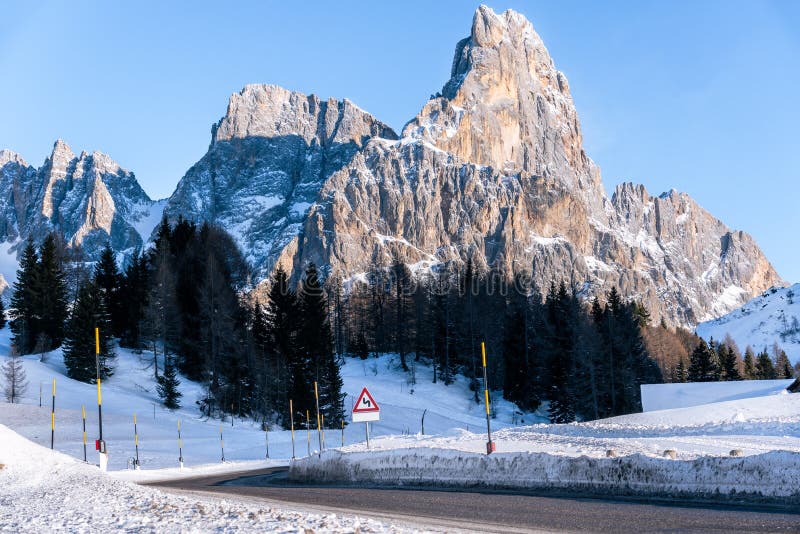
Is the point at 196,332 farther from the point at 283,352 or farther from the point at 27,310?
the point at 27,310

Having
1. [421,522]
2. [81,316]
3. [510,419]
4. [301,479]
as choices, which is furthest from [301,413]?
[421,522]

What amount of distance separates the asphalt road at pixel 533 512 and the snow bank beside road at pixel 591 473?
3.79 ft

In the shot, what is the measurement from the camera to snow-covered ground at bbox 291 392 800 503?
1098 cm

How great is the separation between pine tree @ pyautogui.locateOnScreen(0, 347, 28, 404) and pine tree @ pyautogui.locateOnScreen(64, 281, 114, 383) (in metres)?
4.65

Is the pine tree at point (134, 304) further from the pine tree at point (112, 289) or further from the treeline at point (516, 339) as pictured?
the treeline at point (516, 339)

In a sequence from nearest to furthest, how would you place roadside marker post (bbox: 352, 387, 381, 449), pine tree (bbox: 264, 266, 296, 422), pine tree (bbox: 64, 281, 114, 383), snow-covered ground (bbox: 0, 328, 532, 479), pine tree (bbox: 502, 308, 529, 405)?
1. roadside marker post (bbox: 352, 387, 381, 449)
2. snow-covered ground (bbox: 0, 328, 532, 479)
3. pine tree (bbox: 64, 281, 114, 383)
4. pine tree (bbox: 264, 266, 296, 422)
5. pine tree (bbox: 502, 308, 529, 405)

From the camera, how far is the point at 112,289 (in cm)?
6975

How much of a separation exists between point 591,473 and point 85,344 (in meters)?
46.5

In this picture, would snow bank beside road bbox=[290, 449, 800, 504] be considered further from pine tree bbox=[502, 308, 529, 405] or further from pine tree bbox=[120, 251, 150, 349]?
pine tree bbox=[502, 308, 529, 405]

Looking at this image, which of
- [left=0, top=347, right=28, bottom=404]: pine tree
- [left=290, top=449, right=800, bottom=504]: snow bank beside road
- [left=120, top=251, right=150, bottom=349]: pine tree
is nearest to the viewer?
[left=290, top=449, right=800, bottom=504]: snow bank beside road

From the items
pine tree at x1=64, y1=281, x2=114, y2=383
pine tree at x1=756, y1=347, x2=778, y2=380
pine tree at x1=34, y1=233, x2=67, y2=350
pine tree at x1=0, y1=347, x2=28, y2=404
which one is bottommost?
pine tree at x1=756, y1=347, x2=778, y2=380

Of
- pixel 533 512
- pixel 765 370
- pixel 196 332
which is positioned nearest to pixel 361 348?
pixel 196 332

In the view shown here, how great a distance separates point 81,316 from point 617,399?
146 ft

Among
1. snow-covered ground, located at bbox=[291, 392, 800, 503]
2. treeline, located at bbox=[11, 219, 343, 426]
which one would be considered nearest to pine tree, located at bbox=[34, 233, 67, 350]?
treeline, located at bbox=[11, 219, 343, 426]
